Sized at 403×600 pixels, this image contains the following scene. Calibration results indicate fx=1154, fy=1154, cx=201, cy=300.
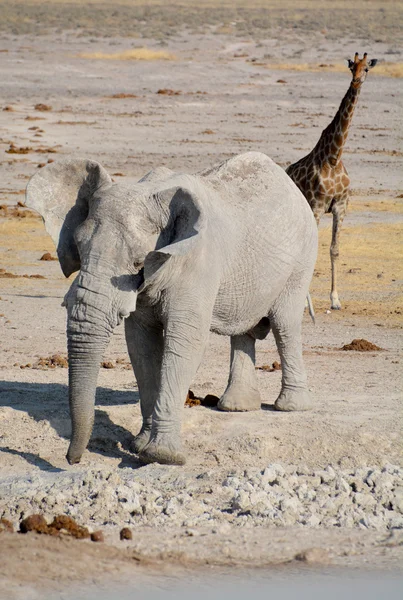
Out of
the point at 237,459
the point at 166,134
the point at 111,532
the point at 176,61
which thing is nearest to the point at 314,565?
the point at 111,532

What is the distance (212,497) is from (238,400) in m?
1.63

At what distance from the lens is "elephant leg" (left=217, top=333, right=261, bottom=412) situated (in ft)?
25.8

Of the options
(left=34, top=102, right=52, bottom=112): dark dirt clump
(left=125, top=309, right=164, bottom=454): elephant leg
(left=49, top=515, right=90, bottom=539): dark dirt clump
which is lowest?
(left=34, top=102, right=52, bottom=112): dark dirt clump

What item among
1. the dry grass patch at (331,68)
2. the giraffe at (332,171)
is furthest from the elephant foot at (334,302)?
the dry grass patch at (331,68)

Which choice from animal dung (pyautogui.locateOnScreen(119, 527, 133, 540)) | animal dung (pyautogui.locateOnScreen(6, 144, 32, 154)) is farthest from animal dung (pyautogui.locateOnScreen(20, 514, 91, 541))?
animal dung (pyautogui.locateOnScreen(6, 144, 32, 154))

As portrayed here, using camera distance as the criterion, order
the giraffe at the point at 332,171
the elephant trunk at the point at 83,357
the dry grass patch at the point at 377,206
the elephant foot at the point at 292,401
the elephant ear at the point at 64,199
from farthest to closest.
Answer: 1. the dry grass patch at the point at 377,206
2. the giraffe at the point at 332,171
3. the elephant foot at the point at 292,401
4. the elephant ear at the point at 64,199
5. the elephant trunk at the point at 83,357

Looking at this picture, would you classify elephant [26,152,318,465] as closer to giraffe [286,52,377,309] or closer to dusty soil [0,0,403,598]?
dusty soil [0,0,403,598]

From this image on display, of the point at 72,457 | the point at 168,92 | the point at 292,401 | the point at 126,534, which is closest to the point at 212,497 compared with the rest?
the point at 126,534

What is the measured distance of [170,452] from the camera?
6625 millimetres

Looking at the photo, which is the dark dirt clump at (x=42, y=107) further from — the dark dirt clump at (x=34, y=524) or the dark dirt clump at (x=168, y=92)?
the dark dirt clump at (x=34, y=524)

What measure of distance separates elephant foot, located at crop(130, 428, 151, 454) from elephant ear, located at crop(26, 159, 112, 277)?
43.0 inches

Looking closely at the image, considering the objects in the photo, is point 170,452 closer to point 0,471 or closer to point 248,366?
point 0,471

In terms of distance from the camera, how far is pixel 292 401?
25.9 feet

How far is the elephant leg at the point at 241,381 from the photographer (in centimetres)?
786
